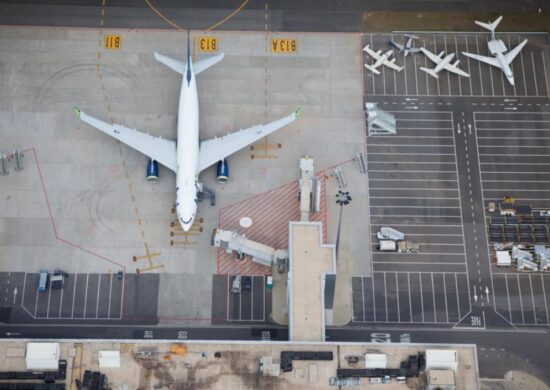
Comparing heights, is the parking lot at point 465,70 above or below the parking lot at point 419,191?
above

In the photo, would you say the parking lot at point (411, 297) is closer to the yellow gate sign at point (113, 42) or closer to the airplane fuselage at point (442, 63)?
the airplane fuselage at point (442, 63)

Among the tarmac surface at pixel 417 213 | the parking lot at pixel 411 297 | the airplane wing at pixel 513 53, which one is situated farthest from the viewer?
the airplane wing at pixel 513 53

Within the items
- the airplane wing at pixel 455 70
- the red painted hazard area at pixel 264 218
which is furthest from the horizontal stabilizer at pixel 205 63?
the airplane wing at pixel 455 70

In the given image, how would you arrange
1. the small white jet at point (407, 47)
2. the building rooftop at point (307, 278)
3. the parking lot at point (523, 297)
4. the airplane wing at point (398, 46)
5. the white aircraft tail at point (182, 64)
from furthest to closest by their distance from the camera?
the airplane wing at point (398, 46) < the small white jet at point (407, 47) < the white aircraft tail at point (182, 64) < the parking lot at point (523, 297) < the building rooftop at point (307, 278)

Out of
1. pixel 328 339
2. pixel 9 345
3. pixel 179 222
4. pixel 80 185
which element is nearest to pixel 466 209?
pixel 328 339

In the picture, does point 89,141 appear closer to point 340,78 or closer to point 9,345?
point 9,345

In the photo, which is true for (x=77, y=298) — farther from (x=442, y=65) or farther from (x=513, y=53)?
(x=513, y=53)
